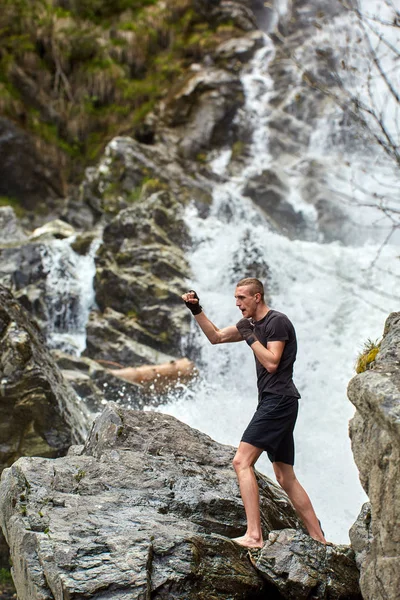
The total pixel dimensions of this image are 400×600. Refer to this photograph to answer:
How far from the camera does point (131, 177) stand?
18.1 meters

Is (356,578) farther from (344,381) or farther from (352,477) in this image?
(344,381)

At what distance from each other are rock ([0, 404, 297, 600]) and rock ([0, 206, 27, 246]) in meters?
12.2

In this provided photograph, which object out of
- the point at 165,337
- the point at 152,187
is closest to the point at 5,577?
the point at 165,337

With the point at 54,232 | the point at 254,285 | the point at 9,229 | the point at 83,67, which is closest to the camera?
the point at 254,285

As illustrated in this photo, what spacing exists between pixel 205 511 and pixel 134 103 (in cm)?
2091

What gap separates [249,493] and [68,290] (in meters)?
11.1

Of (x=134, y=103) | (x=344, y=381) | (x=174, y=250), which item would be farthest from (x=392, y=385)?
(x=134, y=103)

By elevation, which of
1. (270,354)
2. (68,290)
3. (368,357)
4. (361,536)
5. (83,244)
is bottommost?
(361,536)

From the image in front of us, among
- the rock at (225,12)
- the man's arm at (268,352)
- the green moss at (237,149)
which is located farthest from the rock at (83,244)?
the rock at (225,12)

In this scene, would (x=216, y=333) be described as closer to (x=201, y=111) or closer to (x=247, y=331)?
(x=247, y=331)

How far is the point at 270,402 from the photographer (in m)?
4.36

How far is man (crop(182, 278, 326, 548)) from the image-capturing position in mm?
4286

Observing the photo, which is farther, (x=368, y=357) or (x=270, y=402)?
(x=270, y=402)

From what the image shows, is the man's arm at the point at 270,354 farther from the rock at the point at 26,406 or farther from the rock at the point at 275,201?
the rock at the point at 275,201
